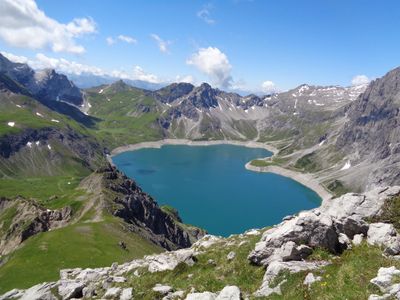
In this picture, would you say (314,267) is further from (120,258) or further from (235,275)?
(120,258)

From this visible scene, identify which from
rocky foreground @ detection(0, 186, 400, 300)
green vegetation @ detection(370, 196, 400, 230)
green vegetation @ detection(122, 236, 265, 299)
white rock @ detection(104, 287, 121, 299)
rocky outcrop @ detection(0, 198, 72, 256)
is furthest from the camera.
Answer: rocky outcrop @ detection(0, 198, 72, 256)

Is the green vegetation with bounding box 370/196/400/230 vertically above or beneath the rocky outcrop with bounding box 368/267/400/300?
above


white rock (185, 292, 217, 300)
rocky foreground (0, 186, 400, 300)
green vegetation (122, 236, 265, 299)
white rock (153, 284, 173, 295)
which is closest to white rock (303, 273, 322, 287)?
rocky foreground (0, 186, 400, 300)

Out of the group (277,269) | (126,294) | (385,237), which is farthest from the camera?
(126,294)

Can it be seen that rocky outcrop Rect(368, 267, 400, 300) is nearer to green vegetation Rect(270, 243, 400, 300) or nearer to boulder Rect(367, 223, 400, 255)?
green vegetation Rect(270, 243, 400, 300)

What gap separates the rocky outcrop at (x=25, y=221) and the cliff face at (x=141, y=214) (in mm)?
14463

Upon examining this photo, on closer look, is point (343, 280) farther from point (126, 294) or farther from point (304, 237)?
point (126, 294)

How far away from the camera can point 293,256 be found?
1069 inches

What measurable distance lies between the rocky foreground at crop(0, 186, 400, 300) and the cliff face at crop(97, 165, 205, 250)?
76893 mm

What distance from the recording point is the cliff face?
4808 inches

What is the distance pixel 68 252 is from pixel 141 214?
57858mm

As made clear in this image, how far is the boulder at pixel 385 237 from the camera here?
26.4 m

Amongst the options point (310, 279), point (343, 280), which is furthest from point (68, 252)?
point (343, 280)

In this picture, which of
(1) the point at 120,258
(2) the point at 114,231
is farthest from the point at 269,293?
(2) the point at 114,231
